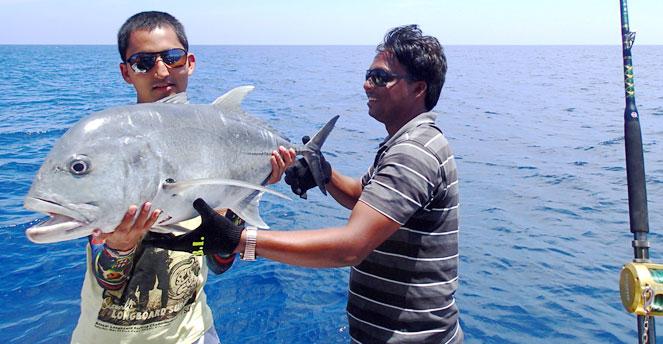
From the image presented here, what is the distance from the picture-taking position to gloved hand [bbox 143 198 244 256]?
2275mm

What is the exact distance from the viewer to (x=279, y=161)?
2.90 m

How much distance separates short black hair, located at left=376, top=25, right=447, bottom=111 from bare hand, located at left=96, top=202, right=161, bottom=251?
5.41ft

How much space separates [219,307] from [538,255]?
4654 millimetres

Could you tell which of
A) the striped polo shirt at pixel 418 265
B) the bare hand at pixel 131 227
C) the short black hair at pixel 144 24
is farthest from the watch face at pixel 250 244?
the short black hair at pixel 144 24

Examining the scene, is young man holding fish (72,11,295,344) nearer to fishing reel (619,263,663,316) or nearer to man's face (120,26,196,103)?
man's face (120,26,196,103)

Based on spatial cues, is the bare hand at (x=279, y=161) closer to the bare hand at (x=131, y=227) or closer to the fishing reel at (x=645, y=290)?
the bare hand at (x=131, y=227)

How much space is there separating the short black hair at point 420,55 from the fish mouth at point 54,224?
191 cm

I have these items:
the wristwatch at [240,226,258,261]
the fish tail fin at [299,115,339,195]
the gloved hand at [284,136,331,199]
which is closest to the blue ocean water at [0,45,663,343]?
the gloved hand at [284,136,331,199]

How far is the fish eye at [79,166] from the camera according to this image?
6.38 feet

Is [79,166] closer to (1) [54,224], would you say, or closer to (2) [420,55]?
(1) [54,224]

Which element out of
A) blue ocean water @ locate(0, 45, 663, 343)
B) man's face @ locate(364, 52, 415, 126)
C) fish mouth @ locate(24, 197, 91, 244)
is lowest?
blue ocean water @ locate(0, 45, 663, 343)

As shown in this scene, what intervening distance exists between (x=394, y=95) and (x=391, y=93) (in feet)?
0.07

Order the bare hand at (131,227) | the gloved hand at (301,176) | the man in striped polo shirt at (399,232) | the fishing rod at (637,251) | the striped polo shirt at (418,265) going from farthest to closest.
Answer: the gloved hand at (301,176) → the fishing rod at (637,251) → the striped polo shirt at (418,265) → the man in striped polo shirt at (399,232) → the bare hand at (131,227)

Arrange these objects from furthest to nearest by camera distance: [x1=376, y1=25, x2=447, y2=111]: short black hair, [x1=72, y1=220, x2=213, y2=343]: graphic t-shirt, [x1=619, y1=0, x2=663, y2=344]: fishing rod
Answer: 1. [x1=376, y1=25, x2=447, y2=111]: short black hair
2. [x1=619, y1=0, x2=663, y2=344]: fishing rod
3. [x1=72, y1=220, x2=213, y2=343]: graphic t-shirt
